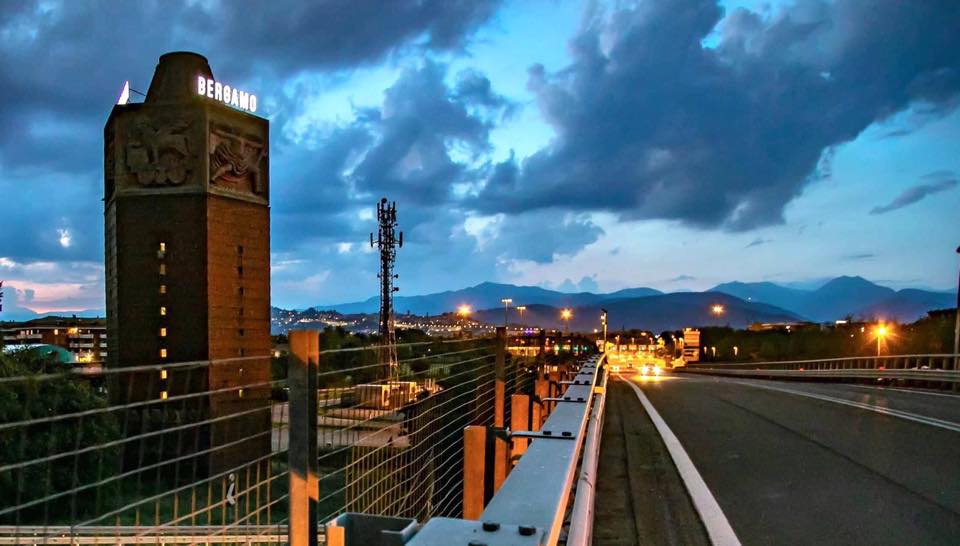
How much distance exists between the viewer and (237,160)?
78.0 m

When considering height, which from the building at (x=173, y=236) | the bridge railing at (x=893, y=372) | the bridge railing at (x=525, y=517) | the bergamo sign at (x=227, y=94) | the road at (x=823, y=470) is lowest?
the bridge railing at (x=893, y=372)

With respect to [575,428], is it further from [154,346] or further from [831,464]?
[154,346]

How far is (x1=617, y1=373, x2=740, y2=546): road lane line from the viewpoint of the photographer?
15.3ft

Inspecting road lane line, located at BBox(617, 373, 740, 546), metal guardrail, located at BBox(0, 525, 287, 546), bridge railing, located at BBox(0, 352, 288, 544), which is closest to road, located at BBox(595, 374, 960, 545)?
road lane line, located at BBox(617, 373, 740, 546)

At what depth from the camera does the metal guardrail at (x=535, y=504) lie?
192 centimetres

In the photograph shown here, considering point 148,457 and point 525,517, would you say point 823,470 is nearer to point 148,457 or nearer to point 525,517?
point 525,517

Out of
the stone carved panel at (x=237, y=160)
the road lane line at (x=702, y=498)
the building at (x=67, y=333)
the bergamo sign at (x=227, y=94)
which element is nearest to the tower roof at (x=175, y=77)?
the bergamo sign at (x=227, y=94)

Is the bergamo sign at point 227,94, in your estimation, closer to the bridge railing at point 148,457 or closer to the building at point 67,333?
the bridge railing at point 148,457

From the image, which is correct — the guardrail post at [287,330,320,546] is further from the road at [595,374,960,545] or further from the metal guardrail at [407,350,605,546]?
the road at [595,374,960,545]

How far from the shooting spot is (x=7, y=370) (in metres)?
31.9

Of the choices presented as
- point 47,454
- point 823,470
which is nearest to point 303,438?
point 47,454

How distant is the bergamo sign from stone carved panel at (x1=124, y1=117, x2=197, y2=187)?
275 inches

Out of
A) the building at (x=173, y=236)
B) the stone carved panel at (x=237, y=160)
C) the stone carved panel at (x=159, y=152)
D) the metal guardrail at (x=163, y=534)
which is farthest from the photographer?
the stone carved panel at (x=237, y=160)

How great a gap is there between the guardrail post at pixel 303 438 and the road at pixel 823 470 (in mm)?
2607
